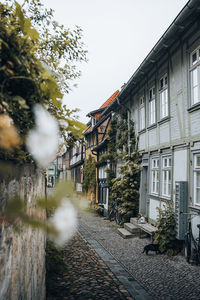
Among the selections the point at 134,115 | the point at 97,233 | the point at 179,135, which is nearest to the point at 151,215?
the point at 97,233

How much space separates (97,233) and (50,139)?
10.7 meters

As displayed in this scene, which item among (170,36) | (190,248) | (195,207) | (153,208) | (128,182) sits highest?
(170,36)

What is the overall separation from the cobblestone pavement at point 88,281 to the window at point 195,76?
191 inches

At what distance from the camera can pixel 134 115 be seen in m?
13.1

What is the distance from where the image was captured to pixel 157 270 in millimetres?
6535

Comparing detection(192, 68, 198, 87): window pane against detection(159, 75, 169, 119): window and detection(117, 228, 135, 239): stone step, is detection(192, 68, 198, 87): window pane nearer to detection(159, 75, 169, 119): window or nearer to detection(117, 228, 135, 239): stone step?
detection(159, 75, 169, 119): window

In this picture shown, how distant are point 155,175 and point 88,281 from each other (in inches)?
226

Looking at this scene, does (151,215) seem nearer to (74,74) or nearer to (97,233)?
(97,233)

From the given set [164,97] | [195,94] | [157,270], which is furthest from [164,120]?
[157,270]

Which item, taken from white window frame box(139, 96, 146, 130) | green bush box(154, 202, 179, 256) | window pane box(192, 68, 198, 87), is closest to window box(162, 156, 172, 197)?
green bush box(154, 202, 179, 256)

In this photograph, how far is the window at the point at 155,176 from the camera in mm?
10375

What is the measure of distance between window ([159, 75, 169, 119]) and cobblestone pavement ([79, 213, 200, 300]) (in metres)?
4.45

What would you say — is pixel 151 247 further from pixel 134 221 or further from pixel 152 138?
pixel 152 138

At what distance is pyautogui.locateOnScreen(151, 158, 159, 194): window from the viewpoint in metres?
10.4
